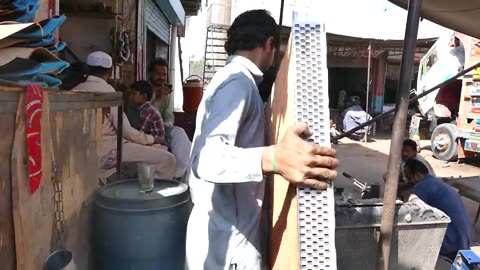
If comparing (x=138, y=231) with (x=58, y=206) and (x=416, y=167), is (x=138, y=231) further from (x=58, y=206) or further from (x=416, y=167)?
(x=416, y=167)

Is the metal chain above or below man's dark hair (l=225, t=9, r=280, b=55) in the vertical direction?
below

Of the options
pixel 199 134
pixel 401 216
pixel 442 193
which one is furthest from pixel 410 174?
pixel 199 134

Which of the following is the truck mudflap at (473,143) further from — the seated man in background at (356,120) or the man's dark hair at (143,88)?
the man's dark hair at (143,88)

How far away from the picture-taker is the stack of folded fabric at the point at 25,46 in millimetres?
1516

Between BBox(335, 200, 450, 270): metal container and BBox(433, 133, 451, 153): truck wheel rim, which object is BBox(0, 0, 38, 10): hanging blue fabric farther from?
BBox(433, 133, 451, 153): truck wheel rim

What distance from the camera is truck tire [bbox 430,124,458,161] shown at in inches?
390

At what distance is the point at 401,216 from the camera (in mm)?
1793

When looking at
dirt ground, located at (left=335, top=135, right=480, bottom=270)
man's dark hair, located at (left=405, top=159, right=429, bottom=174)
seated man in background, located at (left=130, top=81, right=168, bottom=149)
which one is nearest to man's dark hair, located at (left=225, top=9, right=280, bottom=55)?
seated man in background, located at (left=130, top=81, right=168, bottom=149)

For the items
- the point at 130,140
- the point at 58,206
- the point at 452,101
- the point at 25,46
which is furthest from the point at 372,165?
the point at 25,46

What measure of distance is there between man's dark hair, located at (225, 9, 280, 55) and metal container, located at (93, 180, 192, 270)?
795 mm

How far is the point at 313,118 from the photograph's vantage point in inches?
45.3

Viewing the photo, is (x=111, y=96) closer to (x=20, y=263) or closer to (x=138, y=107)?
(x=20, y=263)

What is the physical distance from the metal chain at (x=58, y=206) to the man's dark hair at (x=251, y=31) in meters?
0.86

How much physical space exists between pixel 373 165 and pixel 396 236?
27.1 feet
